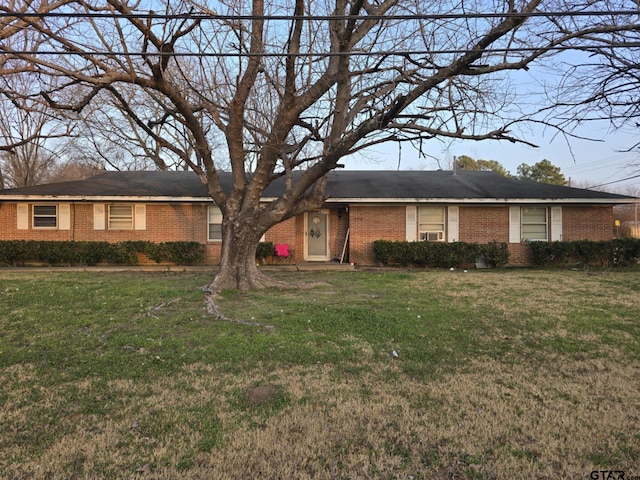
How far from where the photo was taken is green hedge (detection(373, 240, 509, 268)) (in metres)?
14.0

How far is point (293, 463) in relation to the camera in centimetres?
268

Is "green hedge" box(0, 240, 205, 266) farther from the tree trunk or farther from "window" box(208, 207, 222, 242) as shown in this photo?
the tree trunk

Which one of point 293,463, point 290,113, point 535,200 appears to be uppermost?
point 290,113

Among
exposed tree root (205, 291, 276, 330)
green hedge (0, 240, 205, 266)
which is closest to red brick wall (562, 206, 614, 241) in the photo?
exposed tree root (205, 291, 276, 330)

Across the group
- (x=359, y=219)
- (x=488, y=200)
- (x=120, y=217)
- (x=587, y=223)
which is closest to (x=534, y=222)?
(x=587, y=223)

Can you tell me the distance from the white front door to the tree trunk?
22.4 feet

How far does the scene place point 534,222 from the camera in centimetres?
1499

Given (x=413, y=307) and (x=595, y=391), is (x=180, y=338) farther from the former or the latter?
(x=595, y=391)

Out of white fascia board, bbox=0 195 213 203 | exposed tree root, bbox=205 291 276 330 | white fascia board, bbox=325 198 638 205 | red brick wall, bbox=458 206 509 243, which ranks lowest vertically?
exposed tree root, bbox=205 291 276 330

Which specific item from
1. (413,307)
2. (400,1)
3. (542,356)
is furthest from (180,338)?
→ (400,1)

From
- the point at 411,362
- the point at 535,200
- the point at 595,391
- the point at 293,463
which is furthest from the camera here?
the point at 535,200

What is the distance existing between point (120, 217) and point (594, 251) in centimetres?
1779

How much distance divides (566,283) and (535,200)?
15.4 feet

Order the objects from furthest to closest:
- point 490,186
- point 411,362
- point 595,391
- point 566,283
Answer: point 490,186
point 566,283
point 411,362
point 595,391
